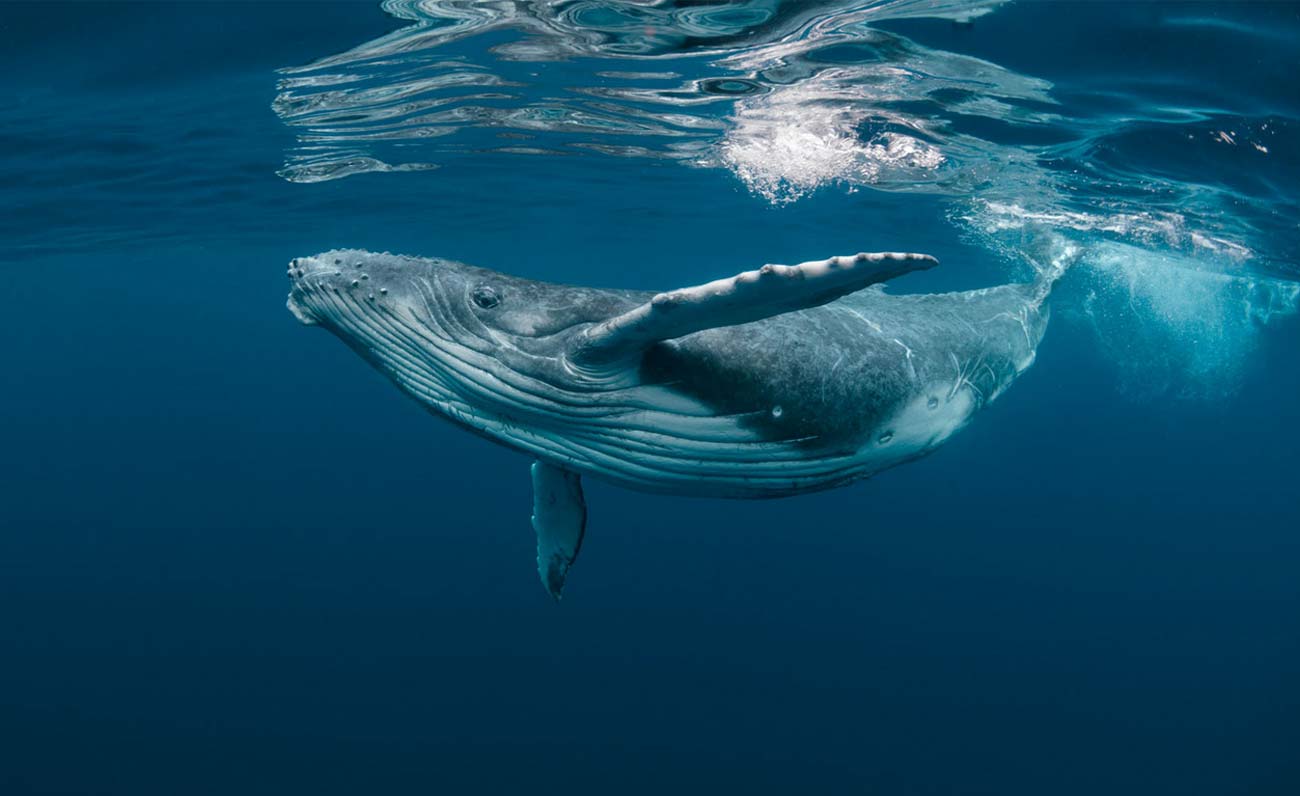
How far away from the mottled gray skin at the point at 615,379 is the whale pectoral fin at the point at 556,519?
0.86 metres

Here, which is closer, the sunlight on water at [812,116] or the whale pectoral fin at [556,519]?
the whale pectoral fin at [556,519]

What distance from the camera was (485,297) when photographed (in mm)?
3934

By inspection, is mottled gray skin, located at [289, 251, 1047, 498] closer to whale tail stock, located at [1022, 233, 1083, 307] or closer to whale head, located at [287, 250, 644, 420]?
whale head, located at [287, 250, 644, 420]

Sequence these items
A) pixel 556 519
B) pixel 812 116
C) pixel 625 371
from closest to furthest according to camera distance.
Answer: pixel 625 371, pixel 556 519, pixel 812 116

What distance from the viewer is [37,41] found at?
906 centimetres

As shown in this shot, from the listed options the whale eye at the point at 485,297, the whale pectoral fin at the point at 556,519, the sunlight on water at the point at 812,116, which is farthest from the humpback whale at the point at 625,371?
the sunlight on water at the point at 812,116

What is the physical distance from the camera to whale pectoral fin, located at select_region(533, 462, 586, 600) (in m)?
5.31

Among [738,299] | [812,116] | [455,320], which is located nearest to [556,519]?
[455,320]

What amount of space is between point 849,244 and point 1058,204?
12202 millimetres

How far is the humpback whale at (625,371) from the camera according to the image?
3.86m

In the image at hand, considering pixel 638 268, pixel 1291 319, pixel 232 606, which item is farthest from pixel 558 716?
pixel 1291 319

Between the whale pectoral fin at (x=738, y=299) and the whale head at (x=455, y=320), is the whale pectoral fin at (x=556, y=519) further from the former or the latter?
the whale pectoral fin at (x=738, y=299)

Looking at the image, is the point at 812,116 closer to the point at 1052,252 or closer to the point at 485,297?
the point at 485,297

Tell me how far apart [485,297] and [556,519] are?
2122mm
